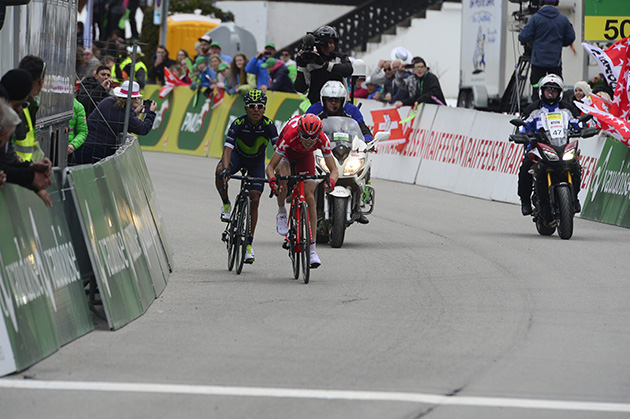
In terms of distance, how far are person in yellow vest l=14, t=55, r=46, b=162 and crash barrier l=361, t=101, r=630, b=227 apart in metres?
9.80

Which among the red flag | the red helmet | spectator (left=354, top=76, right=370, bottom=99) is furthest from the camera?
spectator (left=354, top=76, right=370, bottom=99)

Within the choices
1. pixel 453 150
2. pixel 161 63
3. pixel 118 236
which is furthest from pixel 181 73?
pixel 118 236

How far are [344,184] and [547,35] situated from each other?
251 inches

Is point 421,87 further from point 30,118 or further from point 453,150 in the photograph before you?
point 30,118

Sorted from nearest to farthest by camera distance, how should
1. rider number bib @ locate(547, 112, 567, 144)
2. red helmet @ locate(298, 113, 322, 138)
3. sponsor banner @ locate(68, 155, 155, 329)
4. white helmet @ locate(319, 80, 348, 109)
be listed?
1. sponsor banner @ locate(68, 155, 155, 329)
2. red helmet @ locate(298, 113, 322, 138)
3. white helmet @ locate(319, 80, 348, 109)
4. rider number bib @ locate(547, 112, 567, 144)

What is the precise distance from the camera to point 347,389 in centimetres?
717

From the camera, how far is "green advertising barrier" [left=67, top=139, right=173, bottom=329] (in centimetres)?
885

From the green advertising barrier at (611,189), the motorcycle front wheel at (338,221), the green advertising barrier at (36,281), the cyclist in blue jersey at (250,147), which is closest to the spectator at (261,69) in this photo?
the green advertising barrier at (611,189)

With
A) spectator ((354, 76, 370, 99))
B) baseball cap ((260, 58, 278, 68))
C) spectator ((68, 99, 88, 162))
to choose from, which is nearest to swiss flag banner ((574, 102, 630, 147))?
spectator ((68, 99, 88, 162))

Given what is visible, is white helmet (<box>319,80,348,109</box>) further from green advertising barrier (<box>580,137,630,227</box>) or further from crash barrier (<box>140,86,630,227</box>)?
green advertising barrier (<box>580,137,630,227</box>)

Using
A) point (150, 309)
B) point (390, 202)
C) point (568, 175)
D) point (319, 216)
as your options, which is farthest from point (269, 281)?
point (390, 202)

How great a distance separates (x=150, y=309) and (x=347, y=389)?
Result: 314cm

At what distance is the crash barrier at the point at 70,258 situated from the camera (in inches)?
298

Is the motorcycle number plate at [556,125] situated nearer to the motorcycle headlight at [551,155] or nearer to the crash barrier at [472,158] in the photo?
the motorcycle headlight at [551,155]
